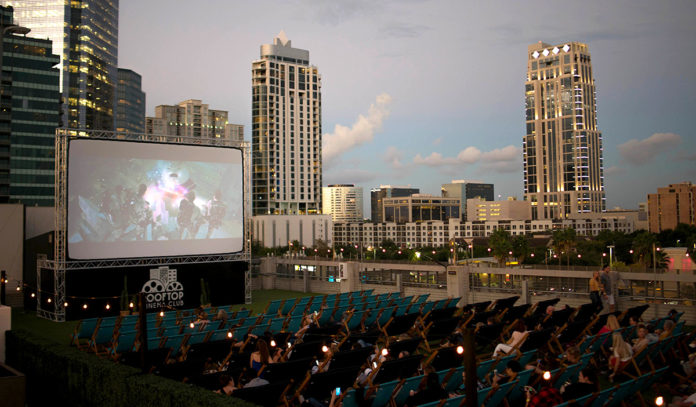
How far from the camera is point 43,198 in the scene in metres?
71.1

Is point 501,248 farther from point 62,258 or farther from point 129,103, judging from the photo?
point 129,103

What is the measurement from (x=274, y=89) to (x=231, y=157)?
104m

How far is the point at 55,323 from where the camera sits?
585 inches

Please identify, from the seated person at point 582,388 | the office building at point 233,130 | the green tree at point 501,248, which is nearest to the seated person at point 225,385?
the seated person at point 582,388

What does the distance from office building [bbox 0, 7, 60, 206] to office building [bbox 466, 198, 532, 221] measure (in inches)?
5379

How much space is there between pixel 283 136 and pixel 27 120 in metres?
56.0

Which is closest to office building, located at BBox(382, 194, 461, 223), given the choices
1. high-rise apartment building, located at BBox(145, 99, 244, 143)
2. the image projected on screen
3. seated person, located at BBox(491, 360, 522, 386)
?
high-rise apartment building, located at BBox(145, 99, 244, 143)

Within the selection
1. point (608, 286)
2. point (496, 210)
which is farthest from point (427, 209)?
point (608, 286)

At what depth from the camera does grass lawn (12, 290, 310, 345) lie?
12.8 metres

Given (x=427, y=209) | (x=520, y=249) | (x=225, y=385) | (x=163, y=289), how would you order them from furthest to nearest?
(x=427, y=209)
(x=520, y=249)
(x=163, y=289)
(x=225, y=385)

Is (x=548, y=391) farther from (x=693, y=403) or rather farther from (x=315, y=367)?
(x=315, y=367)

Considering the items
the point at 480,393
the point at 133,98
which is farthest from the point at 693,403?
the point at 133,98

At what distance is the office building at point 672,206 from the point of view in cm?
15962

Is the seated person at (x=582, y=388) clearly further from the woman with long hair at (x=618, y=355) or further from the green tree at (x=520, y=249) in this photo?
the green tree at (x=520, y=249)
